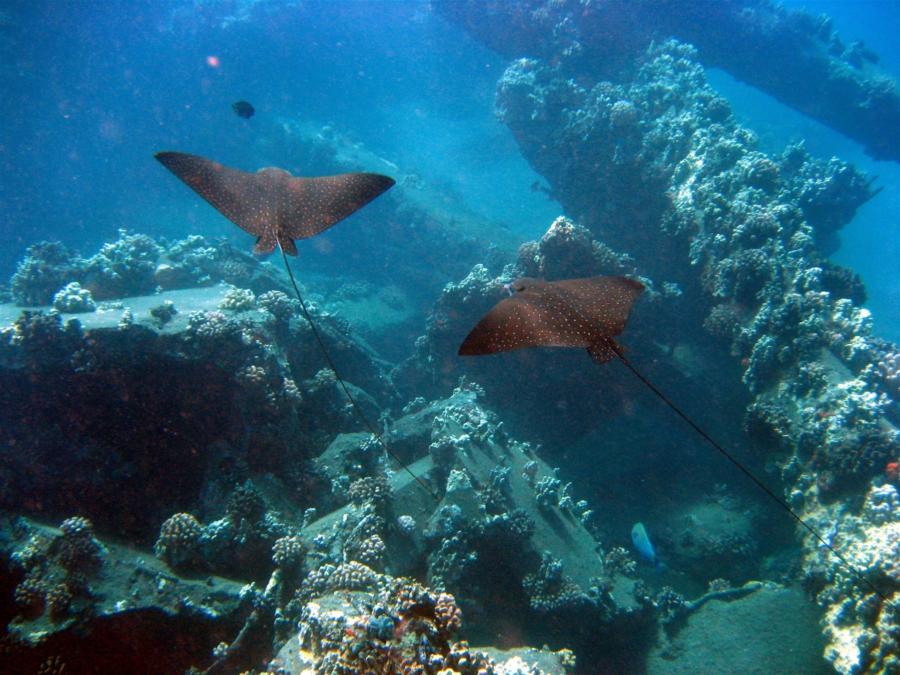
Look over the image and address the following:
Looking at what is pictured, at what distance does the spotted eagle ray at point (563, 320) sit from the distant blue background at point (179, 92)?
2691cm

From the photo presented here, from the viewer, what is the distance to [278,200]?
17.6 feet

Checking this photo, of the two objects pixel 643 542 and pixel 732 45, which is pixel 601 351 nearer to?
pixel 643 542

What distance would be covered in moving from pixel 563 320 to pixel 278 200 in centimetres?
380

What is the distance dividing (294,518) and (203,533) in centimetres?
159

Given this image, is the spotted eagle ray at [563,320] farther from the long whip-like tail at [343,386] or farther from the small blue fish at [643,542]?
the small blue fish at [643,542]

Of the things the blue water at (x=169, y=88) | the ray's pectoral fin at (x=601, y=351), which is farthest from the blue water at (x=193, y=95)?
the ray's pectoral fin at (x=601, y=351)

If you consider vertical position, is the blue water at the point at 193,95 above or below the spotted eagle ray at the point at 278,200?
above

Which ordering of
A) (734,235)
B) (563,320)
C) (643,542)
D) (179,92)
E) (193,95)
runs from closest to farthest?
(563,320) < (643,542) < (734,235) < (179,92) < (193,95)

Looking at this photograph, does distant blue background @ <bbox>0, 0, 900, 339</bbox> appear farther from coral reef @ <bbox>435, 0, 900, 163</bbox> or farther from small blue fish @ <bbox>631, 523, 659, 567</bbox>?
small blue fish @ <bbox>631, 523, 659, 567</bbox>

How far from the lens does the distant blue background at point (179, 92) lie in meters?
28.9

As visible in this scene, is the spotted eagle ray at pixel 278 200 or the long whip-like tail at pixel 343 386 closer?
the long whip-like tail at pixel 343 386

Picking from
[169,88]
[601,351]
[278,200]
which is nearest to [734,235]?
[601,351]

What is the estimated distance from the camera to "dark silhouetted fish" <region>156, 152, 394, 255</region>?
508 cm

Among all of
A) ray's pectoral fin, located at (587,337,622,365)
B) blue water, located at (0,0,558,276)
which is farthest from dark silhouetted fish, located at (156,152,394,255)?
blue water, located at (0,0,558,276)
